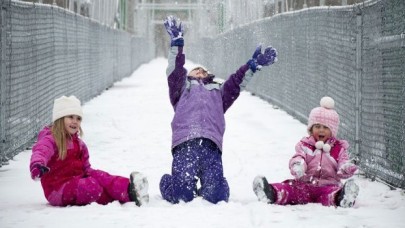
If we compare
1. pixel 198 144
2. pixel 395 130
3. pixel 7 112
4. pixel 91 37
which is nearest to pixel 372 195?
pixel 395 130

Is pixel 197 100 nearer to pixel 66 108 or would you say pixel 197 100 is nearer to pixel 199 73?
pixel 199 73

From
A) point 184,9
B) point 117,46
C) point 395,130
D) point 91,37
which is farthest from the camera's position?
point 184,9

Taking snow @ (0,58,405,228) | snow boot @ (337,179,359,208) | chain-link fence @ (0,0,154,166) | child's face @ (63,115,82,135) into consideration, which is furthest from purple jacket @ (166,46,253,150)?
chain-link fence @ (0,0,154,166)

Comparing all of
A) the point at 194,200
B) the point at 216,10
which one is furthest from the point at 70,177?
the point at 216,10

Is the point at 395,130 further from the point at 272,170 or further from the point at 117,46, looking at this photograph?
the point at 117,46

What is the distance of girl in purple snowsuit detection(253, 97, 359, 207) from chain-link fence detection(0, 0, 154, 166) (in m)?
3.34

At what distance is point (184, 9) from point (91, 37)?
7601cm

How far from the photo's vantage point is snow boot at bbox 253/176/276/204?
5.71 metres

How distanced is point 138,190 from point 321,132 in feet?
5.12

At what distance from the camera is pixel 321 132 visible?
6.14 metres

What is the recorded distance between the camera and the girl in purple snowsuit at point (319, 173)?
5.66 metres

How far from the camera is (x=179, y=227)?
15.8 ft

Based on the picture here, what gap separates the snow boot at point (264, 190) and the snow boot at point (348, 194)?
510mm

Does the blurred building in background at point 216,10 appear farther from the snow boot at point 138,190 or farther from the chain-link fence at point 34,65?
the snow boot at point 138,190
